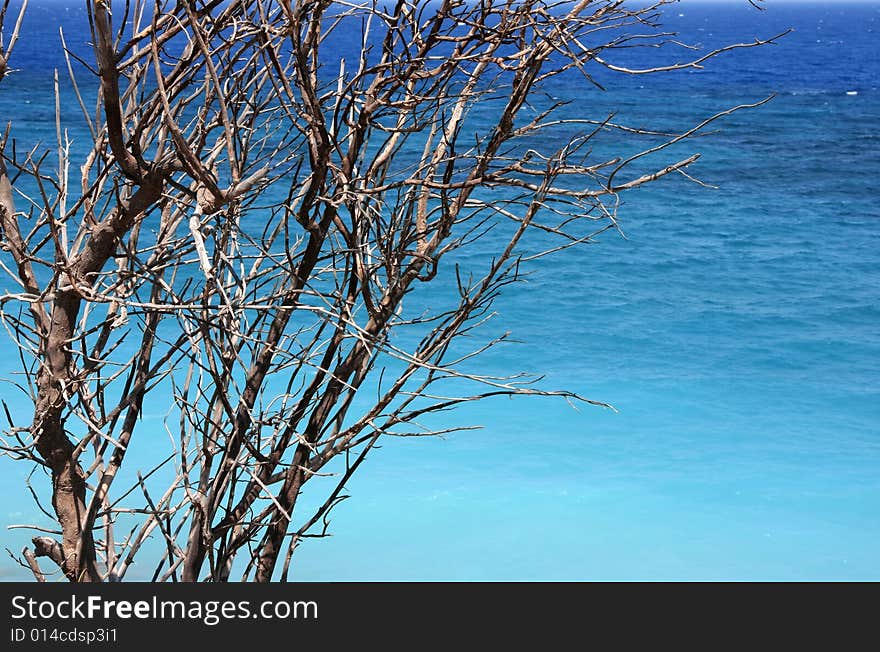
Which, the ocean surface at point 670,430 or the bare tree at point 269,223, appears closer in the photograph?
the bare tree at point 269,223

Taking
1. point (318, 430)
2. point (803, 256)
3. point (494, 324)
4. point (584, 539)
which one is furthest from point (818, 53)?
point (318, 430)

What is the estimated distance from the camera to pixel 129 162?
1954mm

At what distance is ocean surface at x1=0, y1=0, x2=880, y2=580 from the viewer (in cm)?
643

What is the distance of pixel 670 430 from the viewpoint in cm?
816

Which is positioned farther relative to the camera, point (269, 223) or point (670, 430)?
point (670, 430)

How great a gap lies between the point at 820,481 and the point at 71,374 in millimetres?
6508

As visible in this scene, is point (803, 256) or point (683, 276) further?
point (803, 256)

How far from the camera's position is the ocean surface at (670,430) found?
6.43 m

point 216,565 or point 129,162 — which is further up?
point 129,162

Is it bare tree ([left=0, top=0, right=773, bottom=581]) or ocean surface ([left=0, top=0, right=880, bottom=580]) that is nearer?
bare tree ([left=0, top=0, right=773, bottom=581])

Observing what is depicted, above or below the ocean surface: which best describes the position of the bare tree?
below

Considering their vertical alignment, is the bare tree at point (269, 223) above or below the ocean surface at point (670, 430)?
below
